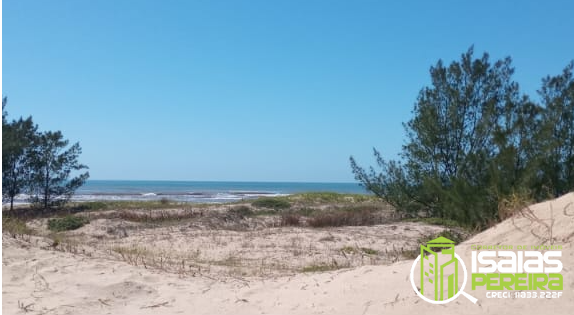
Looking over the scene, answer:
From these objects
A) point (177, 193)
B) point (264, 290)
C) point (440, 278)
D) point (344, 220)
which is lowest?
point (177, 193)

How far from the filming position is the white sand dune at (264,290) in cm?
434

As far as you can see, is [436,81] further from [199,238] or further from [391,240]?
[199,238]

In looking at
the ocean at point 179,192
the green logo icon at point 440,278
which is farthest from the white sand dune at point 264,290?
the ocean at point 179,192

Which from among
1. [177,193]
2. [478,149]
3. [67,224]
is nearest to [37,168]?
[67,224]

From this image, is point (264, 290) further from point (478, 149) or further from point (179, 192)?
point (179, 192)

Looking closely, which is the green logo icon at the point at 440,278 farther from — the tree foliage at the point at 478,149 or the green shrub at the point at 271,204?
the green shrub at the point at 271,204

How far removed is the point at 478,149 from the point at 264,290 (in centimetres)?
970

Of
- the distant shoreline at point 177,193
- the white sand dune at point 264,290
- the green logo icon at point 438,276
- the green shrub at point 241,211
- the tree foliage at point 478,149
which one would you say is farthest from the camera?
the distant shoreline at point 177,193

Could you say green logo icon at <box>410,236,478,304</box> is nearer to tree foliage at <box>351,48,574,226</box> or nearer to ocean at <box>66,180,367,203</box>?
tree foliage at <box>351,48,574,226</box>

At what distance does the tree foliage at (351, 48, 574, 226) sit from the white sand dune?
2.29 meters

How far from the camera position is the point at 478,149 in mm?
13391

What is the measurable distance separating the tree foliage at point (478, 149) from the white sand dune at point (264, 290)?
7.51 feet

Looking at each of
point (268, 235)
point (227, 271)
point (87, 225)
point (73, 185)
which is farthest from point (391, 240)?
point (73, 185)

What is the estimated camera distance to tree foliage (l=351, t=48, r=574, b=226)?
31.4 ft
